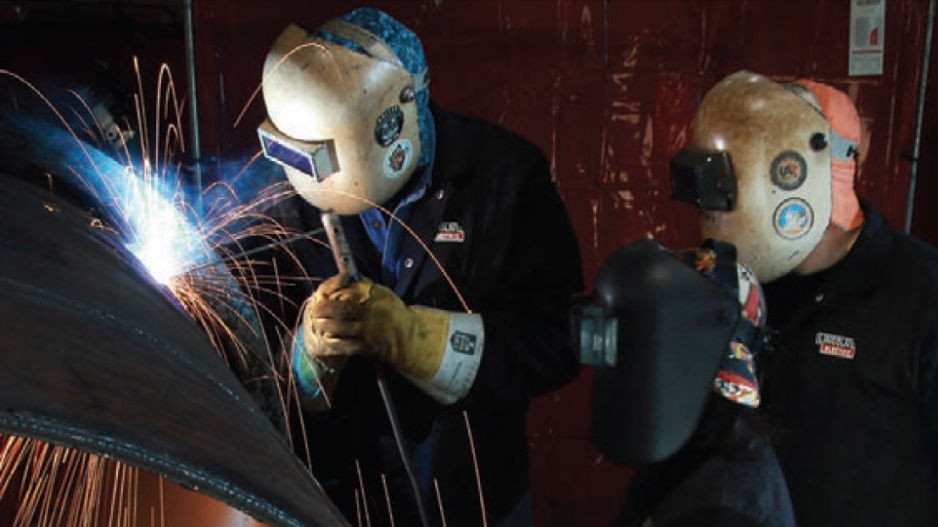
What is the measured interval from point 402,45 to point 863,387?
133 centimetres

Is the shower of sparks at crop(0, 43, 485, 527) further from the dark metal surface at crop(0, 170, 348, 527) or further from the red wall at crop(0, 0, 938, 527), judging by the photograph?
the red wall at crop(0, 0, 938, 527)

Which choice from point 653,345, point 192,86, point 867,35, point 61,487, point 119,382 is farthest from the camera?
point 867,35

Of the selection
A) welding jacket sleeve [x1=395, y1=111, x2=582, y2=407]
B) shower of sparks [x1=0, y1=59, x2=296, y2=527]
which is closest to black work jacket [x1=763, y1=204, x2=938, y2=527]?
welding jacket sleeve [x1=395, y1=111, x2=582, y2=407]

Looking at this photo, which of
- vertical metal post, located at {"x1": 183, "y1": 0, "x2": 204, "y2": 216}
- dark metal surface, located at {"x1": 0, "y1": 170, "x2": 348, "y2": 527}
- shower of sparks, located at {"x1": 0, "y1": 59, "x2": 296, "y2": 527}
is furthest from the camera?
vertical metal post, located at {"x1": 183, "y1": 0, "x2": 204, "y2": 216}

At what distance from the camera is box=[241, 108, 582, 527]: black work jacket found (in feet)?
6.70

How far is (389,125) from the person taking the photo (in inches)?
76.8

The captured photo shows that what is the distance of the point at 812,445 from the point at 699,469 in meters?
0.53

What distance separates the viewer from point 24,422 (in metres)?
0.68

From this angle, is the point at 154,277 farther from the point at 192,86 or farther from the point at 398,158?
the point at 192,86

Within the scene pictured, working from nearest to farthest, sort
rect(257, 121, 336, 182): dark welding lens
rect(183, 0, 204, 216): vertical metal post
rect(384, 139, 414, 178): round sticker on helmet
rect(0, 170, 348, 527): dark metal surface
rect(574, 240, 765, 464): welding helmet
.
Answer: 1. rect(0, 170, 348, 527): dark metal surface
2. rect(574, 240, 765, 464): welding helmet
3. rect(257, 121, 336, 182): dark welding lens
4. rect(384, 139, 414, 178): round sticker on helmet
5. rect(183, 0, 204, 216): vertical metal post

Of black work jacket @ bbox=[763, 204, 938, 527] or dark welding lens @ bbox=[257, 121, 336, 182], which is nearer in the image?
black work jacket @ bbox=[763, 204, 938, 527]

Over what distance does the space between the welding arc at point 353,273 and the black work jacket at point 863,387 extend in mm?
835

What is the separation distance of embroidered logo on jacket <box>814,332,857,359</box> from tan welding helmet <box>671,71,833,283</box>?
0.17 metres

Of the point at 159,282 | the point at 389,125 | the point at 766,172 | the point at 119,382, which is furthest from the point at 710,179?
the point at 119,382
